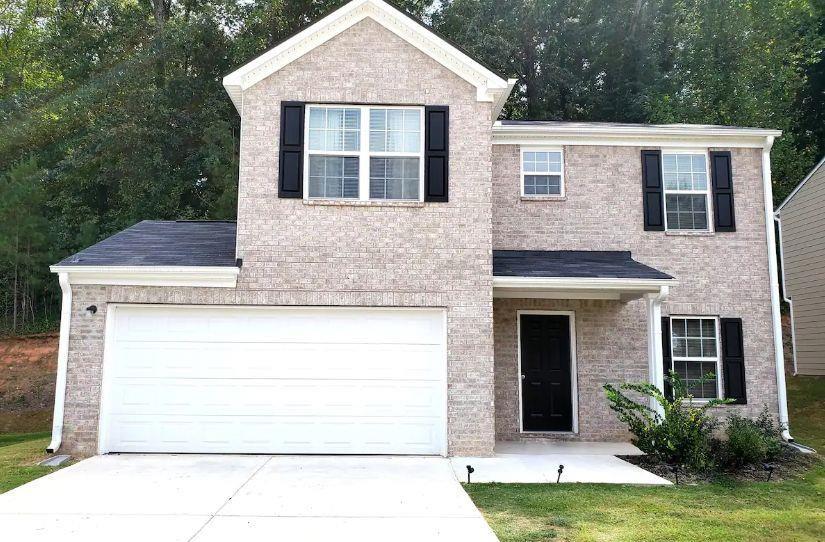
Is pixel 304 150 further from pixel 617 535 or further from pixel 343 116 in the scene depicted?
pixel 617 535

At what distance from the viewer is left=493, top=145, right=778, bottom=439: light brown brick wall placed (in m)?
12.0

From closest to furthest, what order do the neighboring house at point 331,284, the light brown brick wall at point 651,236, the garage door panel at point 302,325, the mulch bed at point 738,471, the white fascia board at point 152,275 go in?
the mulch bed at point 738,471, the white fascia board at point 152,275, the neighboring house at point 331,284, the garage door panel at point 302,325, the light brown brick wall at point 651,236

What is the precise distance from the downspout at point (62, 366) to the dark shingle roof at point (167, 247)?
439 millimetres

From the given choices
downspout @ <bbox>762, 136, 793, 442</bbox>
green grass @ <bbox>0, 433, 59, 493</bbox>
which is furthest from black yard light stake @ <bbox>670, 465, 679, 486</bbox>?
green grass @ <bbox>0, 433, 59, 493</bbox>

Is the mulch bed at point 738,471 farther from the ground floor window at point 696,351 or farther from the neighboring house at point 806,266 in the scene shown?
the neighboring house at point 806,266

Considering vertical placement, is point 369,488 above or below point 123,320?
below

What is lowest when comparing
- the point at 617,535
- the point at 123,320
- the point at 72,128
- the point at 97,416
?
the point at 617,535

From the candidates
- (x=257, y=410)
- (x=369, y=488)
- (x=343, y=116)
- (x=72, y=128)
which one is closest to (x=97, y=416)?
(x=257, y=410)

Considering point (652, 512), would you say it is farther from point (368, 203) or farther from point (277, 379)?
point (368, 203)

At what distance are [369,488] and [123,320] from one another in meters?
4.77

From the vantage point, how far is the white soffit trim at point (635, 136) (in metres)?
12.2

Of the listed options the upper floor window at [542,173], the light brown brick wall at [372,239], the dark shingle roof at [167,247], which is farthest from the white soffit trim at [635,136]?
the dark shingle roof at [167,247]

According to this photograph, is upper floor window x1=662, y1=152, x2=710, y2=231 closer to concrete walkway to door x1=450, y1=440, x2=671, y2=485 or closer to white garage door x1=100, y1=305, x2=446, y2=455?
concrete walkway to door x1=450, y1=440, x2=671, y2=485

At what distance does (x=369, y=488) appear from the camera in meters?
7.53
